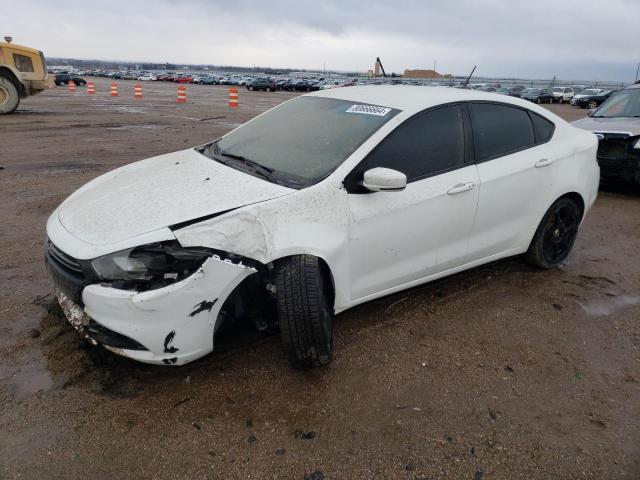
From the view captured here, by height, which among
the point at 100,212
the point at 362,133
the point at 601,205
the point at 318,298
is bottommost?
the point at 601,205

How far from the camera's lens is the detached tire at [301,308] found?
265 cm

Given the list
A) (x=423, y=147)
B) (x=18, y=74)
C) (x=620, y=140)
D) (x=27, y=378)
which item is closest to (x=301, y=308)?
(x=423, y=147)

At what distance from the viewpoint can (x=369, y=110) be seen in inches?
134

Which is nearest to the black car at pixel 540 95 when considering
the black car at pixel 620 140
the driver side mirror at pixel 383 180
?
the black car at pixel 620 140

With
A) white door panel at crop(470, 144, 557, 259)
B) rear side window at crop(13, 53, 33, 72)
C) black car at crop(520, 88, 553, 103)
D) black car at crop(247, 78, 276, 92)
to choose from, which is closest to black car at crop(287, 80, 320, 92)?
black car at crop(247, 78, 276, 92)

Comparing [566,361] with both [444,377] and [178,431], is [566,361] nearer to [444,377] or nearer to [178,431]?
[444,377]

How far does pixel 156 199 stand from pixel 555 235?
341cm

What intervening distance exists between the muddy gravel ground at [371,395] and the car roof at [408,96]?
4.92 feet

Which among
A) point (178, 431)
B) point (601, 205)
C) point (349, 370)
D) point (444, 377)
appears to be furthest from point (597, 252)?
point (178, 431)

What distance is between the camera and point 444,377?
2.92 meters

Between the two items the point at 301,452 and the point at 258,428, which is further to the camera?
the point at 258,428

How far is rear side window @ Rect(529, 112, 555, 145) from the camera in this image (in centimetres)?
405

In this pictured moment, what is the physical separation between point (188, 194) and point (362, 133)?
3.92 feet

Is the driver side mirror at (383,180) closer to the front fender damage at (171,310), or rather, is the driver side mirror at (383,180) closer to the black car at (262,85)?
the front fender damage at (171,310)
